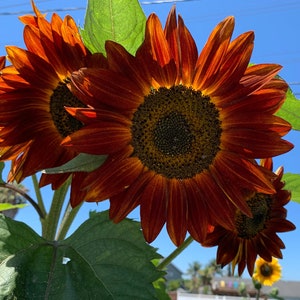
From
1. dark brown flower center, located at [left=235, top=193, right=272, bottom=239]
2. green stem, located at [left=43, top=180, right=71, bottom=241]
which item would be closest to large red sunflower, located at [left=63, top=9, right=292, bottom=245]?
green stem, located at [left=43, top=180, right=71, bottom=241]

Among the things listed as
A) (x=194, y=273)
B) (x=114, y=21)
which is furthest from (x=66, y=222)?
(x=194, y=273)

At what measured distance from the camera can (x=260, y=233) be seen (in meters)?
0.83

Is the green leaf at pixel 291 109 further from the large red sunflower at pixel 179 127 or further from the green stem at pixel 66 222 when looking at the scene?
the green stem at pixel 66 222

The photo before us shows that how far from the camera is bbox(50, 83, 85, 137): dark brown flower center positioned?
0.63m

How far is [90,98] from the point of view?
539 millimetres

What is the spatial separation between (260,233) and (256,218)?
33mm

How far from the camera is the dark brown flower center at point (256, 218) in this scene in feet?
2.70

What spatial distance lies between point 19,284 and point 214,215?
21cm

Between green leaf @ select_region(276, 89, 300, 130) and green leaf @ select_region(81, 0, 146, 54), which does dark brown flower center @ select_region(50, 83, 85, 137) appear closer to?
green leaf @ select_region(81, 0, 146, 54)

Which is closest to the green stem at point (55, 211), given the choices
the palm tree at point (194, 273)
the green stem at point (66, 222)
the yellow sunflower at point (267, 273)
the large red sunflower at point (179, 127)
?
the green stem at point (66, 222)

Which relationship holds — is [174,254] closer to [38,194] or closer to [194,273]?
[38,194]

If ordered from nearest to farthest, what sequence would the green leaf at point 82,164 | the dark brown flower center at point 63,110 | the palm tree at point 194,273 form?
1. the green leaf at point 82,164
2. the dark brown flower center at point 63,110
3. the palm tree at point 194,273

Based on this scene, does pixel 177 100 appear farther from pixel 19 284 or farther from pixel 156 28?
pixel 19 284

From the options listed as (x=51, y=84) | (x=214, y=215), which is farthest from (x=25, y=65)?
(x=214, y=215)
